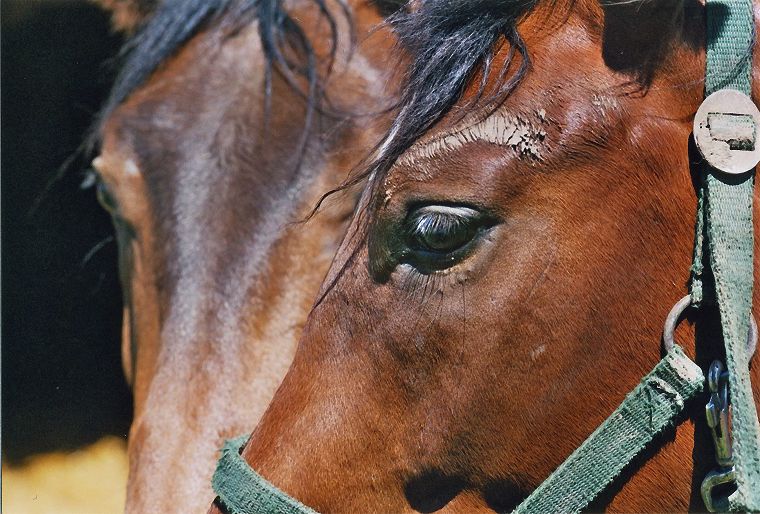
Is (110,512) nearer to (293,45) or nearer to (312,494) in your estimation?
(293,45)

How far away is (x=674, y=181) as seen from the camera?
1226 mm

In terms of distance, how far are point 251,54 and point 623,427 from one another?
131 cm

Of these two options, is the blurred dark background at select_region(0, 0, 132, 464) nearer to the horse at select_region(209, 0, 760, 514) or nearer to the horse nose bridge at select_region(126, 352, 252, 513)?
the horse nose bridge at select_region(126, 352, 252, 513)

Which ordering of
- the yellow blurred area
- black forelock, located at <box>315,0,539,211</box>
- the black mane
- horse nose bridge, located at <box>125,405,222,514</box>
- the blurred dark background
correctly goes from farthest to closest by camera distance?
the yellow blurred area
the blurred dark background
the black mane
horse nose bridge, located at <box>125,405,222,514</box>
black forelock, located at <box>315,0,539,211</box>

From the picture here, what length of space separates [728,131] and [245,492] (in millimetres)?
862

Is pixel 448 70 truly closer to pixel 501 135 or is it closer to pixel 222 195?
pixel 501 135

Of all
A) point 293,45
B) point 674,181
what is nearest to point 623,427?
point 674,181

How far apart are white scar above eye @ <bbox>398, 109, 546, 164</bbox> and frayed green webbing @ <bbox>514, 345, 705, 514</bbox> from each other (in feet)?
1.12

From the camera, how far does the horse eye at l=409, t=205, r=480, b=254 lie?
48.6 inches

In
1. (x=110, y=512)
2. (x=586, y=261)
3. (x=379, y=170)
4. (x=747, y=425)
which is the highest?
(x=379, y=170)

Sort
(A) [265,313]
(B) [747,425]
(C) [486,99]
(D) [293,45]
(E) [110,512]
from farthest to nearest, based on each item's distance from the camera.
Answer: (E) [110,512], (D) [293,45], (A) [265,313], (C) [486,99], (B) [747,425]

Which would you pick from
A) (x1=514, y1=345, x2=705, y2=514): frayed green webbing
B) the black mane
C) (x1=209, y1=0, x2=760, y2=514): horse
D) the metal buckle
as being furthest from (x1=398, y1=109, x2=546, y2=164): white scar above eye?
the black mane

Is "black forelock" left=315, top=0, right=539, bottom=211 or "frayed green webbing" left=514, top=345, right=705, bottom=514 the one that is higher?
"black forelock" left=315, top=0, right=539, bottom=211

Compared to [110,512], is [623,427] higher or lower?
higher
